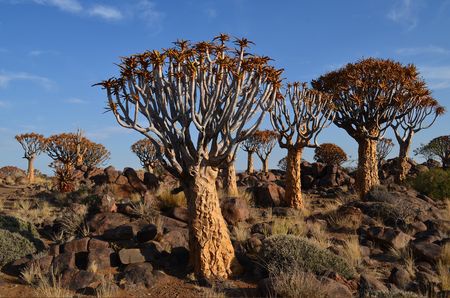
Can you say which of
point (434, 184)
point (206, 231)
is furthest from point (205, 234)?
point (434, 184)

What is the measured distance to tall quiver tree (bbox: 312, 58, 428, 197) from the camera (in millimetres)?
16453

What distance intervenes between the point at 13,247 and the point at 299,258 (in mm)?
5719

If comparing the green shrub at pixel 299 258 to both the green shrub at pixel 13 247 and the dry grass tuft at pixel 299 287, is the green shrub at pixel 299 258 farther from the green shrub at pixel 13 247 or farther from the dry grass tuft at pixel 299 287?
the green shrub at pixel 13 247

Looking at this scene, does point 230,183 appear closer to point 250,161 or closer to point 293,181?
point 293,181

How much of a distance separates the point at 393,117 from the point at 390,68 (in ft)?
6.35

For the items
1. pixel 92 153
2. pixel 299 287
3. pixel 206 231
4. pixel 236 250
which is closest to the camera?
pixel 299 287

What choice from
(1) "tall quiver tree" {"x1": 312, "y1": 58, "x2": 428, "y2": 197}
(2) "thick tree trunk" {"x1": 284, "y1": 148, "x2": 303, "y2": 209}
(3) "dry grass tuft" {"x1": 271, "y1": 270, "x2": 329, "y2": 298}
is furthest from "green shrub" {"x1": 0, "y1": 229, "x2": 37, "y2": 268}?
(1) "tall quiver tree" {"x1": 312, "y1": 58, "x2": 428, "y2": 197}

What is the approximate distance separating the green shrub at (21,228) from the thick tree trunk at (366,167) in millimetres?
11939

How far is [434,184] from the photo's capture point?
18078 mm

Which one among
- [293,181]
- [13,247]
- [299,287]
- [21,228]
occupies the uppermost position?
[293,181]

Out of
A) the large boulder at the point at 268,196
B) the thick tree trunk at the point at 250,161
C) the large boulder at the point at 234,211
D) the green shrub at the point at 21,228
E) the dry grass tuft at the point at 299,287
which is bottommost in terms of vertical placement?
the dry grass tuft at the point at 299,287

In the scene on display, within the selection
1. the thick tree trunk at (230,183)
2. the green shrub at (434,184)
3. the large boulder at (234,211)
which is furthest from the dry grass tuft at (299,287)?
the green shrub at (434,184)

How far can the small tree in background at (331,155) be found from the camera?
3111cm

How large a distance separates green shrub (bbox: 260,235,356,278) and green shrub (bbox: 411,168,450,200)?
1212 centimetres
